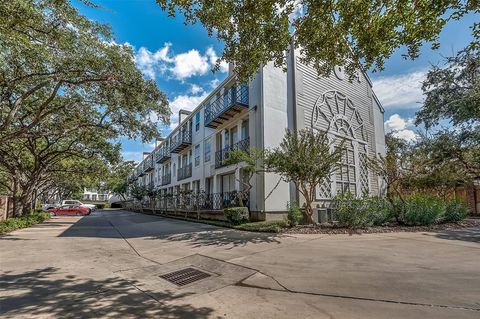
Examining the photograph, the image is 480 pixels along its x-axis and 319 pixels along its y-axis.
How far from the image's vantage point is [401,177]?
12.0 meters

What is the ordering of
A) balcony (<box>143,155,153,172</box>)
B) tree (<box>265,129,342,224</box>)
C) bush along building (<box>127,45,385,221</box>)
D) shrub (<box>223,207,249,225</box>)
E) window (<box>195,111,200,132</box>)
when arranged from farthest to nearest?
balcony (<box>143,155,153,172</box>) → window (<box>195,111,200,132</box>) → bush along building (<box>127,45,385,221</box>) → shrub (<box>223,207,249,225</box>) → tree (<box>265,129,342,224</box>)

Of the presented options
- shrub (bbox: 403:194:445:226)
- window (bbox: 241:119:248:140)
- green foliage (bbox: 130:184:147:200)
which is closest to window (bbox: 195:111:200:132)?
window (bbox: 241:119:248:140)

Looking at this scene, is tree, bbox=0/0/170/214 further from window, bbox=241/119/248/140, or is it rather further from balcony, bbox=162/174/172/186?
balcony, bbox=162/174/172/186

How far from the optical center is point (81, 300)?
13.9ft

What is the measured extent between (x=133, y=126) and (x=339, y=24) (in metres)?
10.3

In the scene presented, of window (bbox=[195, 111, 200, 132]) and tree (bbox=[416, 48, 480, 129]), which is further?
window (bbox=[195, 111, 200, 132])

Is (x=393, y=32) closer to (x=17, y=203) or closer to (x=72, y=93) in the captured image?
(x=72, y=93)

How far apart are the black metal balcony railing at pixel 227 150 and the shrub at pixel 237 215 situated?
9.99ft

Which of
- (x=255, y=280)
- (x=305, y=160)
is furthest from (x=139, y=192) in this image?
(x=255, y=280)

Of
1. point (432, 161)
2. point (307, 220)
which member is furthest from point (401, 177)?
point (307, 220)

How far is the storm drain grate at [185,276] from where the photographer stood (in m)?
5.33

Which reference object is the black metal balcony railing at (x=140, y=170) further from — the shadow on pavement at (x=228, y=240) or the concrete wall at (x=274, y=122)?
the shadow on pavement at (x=228, y=240)

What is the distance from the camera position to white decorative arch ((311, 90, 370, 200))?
16.6m

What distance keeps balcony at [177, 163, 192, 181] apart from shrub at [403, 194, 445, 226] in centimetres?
1687
